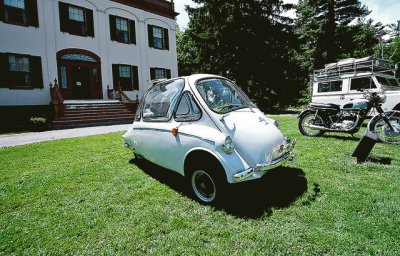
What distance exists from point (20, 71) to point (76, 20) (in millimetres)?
5015

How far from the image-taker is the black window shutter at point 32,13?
14.6 meters

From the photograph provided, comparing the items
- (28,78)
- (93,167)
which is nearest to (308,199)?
(93,167)

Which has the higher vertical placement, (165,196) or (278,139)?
(278,139)

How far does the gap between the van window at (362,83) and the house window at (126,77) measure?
14.5 metres

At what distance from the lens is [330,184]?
421 cm

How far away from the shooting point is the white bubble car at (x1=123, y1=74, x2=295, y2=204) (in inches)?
137

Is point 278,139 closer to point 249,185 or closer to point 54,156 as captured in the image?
point 249,185

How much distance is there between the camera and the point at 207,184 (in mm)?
3826

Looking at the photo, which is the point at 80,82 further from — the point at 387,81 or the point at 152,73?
the point at 387,81

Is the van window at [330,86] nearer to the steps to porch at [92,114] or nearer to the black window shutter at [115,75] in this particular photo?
the steps to porch at [92,114]

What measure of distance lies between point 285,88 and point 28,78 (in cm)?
1978

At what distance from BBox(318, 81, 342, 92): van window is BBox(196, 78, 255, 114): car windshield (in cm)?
902

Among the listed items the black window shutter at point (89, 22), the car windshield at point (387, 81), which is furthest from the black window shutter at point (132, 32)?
the car windshield at point (387, 81)

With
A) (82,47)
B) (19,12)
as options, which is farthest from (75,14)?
(19,12)
